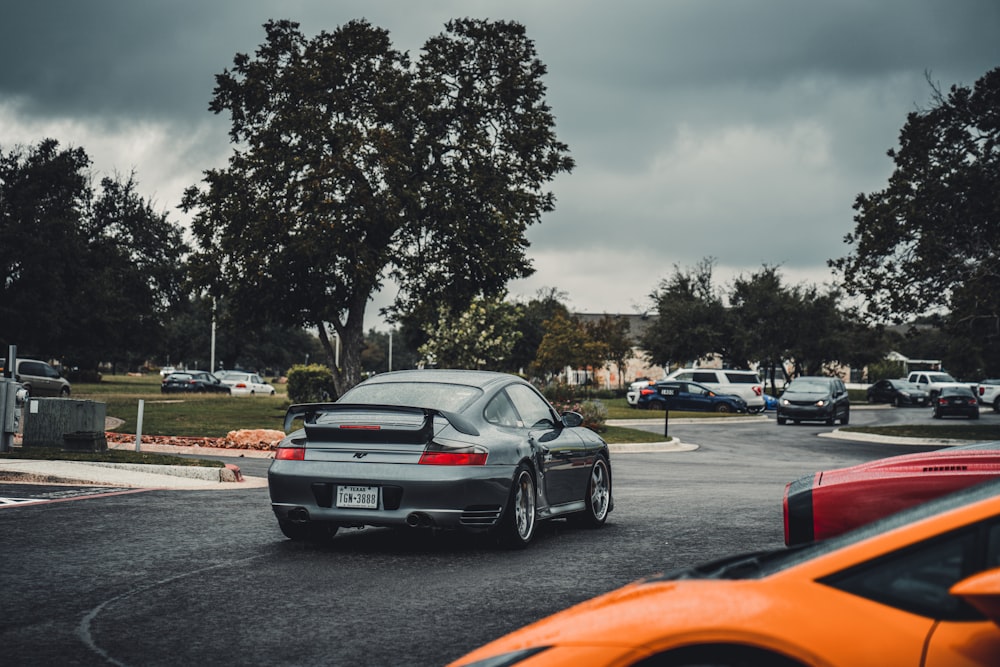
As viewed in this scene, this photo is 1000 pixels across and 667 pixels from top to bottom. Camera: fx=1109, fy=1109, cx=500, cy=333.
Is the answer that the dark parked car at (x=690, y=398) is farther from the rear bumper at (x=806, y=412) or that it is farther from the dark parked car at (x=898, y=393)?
the dark parked car at (x=898, y=393)

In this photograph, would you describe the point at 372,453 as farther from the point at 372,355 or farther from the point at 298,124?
the point at 372,355

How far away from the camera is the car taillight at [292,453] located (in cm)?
902

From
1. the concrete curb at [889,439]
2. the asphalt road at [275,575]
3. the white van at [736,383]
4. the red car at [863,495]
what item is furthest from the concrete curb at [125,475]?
the white van at [736,383]

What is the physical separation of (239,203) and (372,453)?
27.4 meters

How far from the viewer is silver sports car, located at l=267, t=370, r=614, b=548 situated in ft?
28.2

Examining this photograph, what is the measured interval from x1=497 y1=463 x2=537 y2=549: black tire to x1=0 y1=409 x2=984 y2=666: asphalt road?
0.16 m

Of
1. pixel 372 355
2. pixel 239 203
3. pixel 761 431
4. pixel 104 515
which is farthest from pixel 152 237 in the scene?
pixel 372 355

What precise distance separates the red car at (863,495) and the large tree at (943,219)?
27090mm

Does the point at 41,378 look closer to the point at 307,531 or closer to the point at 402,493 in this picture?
the point at 307,531

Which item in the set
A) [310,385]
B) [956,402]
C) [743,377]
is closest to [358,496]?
[310,385]

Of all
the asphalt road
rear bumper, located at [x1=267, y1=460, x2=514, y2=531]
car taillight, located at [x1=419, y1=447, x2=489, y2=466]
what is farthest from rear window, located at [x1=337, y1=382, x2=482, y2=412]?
the asphalt road

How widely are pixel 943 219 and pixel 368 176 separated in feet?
57.6

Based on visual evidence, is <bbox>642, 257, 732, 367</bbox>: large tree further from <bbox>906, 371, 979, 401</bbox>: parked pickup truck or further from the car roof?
the car roof

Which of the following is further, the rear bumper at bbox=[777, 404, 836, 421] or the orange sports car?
the rear bumper at bbox=[777, 404, 836, 421]
